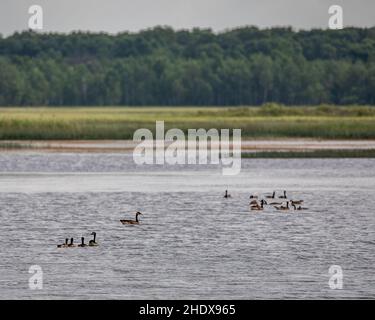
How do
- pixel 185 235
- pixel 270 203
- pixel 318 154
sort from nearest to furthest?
pixel 185 235 < pixel 270 203 < pixel 318 154

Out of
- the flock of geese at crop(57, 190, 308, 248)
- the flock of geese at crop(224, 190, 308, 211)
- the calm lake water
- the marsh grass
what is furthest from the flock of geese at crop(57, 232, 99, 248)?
the marsh grass

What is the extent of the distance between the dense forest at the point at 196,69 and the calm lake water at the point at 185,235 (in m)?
77.1

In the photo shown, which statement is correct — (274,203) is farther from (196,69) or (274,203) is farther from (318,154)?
(196,69)

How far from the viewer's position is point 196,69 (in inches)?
4808

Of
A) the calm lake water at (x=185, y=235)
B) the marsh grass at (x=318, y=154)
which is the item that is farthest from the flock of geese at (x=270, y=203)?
the marsh grass at (x=318, y=154)

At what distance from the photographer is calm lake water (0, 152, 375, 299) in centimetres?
1712

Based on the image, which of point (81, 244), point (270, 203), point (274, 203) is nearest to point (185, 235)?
point (81, 244)

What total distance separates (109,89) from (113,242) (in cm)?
10274

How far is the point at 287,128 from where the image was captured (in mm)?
54906

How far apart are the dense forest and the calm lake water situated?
7706cm

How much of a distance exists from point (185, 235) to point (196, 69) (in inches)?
3963

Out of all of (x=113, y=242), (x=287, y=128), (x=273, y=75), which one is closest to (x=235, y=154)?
(x=287, y=128)
